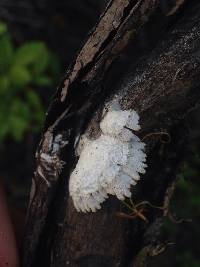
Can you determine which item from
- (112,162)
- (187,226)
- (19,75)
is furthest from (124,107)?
(187,226)

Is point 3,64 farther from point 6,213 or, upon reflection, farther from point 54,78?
point 6,213

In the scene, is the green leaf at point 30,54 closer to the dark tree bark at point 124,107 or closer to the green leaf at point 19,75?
the green leaf at point 19,75

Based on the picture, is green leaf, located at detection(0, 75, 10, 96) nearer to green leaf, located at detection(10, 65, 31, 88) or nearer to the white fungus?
green leaf, located at detection(10, 65, 31, 88)

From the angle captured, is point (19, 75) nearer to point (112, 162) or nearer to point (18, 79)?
point (18, 79)

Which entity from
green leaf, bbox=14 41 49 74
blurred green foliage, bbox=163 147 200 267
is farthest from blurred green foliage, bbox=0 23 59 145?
blurred green foliage, bbox=163 147 200 267

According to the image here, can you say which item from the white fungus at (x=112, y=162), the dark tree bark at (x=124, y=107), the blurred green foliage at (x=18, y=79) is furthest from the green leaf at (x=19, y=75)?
the white fungus at (x=112, y=162)

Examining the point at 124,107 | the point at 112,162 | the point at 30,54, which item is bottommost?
the point at 112,162

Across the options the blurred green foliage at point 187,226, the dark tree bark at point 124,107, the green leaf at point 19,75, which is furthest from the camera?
the blurred green foliage at point 187,226
